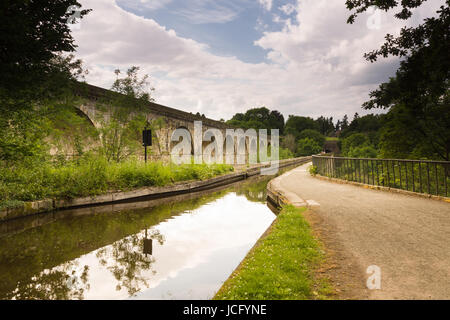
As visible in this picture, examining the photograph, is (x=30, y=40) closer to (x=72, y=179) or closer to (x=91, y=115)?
(x=72, y=179)

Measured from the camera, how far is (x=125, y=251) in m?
4.87

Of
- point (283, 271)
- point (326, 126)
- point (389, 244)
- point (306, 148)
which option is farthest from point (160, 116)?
point (326, 126)

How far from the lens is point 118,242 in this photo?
533 cm

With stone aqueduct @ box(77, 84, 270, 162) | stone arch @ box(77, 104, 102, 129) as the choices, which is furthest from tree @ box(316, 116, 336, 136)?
stone arch @ box(77, 104, 102, 129)

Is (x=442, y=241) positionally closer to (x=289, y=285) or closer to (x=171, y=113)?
(x=289, y=285)

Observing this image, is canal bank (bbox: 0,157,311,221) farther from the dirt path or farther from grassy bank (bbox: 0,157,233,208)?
the dirt path

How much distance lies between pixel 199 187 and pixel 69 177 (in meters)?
6.08

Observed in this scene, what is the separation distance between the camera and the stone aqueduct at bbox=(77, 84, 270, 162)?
42.6 ft

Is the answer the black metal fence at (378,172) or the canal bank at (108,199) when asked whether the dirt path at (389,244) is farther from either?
the canal bank at (108,199)

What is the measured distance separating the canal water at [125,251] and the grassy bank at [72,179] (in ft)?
2.61

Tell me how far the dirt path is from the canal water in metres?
1.52

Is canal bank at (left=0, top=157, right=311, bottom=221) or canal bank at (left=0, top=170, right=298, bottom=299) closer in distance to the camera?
canal bank at (left=0, top=170, right=298, bottom=299)

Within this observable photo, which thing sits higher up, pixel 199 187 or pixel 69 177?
pixel 69 177
